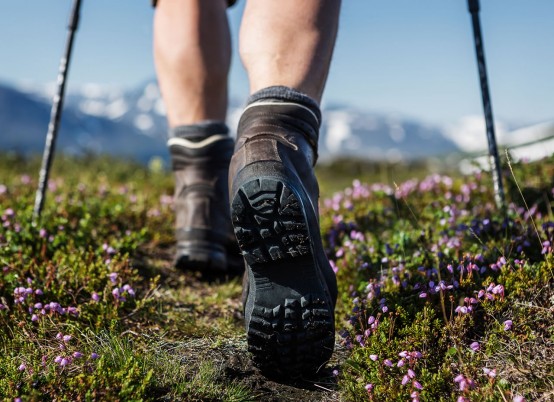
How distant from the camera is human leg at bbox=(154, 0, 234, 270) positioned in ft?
12.2

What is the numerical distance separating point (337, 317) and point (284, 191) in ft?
3.84

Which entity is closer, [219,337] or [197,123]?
[219,337]

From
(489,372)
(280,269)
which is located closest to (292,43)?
(280,269)

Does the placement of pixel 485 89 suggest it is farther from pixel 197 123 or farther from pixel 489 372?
pixel 489 372

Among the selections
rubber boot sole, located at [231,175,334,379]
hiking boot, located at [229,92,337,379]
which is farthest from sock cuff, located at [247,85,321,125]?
rubber boot sole, located at [231,175,334,379]

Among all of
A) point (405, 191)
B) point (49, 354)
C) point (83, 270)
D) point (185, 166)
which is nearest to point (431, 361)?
point (49, 354)

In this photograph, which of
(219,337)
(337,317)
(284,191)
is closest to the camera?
(284,191)

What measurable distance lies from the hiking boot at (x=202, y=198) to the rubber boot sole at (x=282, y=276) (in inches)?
58.0

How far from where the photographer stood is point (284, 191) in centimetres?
221

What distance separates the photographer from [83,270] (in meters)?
3.10

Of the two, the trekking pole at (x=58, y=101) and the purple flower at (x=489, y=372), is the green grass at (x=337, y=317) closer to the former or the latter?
the purple flower at (x=489, y=372)

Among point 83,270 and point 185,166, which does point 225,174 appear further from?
point 83,270

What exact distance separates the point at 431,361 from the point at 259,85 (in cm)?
145

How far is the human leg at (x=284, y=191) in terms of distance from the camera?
222cm
